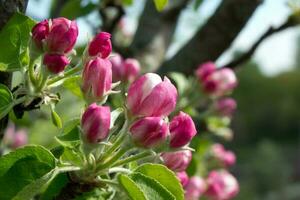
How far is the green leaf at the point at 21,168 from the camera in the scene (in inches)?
35.0

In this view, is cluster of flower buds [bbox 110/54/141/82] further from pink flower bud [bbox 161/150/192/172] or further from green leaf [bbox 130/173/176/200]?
green leaf [bbox 130/173/176/200]

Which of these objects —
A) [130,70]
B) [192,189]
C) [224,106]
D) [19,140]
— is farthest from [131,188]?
[19,140]

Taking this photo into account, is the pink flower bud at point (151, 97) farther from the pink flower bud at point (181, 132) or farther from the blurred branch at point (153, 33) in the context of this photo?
the blurred branch at point (153, 33)

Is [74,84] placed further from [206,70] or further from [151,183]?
[206,70]

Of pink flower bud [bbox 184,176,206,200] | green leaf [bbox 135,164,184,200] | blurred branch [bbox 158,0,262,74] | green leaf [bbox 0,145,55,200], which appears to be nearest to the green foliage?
green leaf [bbox 135,164,184,200]

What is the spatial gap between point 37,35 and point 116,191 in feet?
0.82

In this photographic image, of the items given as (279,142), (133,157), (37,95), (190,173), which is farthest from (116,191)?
(279,142)

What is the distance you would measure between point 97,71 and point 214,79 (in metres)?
0.91

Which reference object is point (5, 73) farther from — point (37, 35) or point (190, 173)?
point (190, 173)

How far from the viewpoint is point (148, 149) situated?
0.92 metres

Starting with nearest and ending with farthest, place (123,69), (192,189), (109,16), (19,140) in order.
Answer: (192,189)
(123,69)
(109,16)
(19,140)

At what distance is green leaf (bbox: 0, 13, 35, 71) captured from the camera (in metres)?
0.96

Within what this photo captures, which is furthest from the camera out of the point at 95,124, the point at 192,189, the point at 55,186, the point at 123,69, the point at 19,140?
the point at 19,140

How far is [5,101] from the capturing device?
0.93 m
